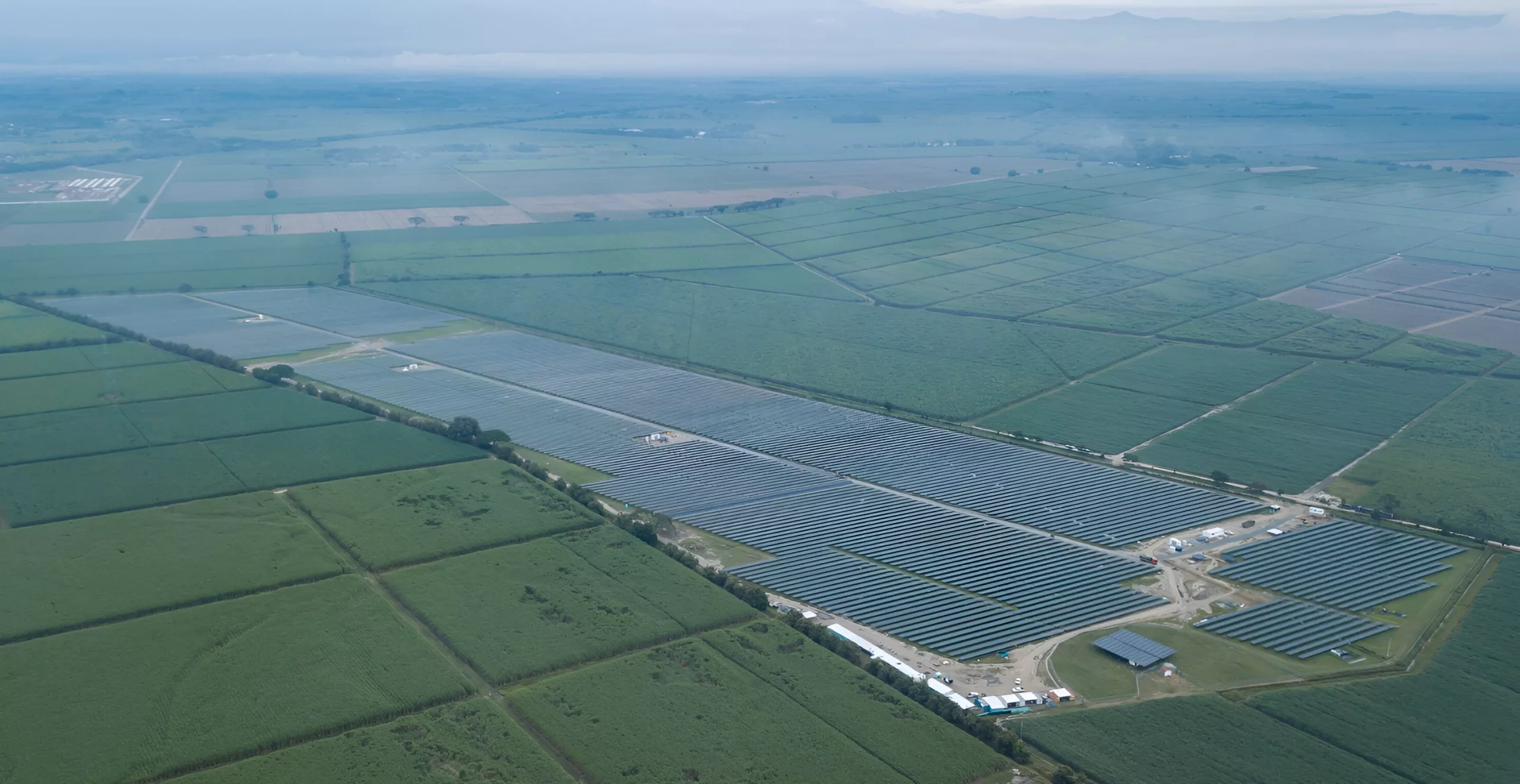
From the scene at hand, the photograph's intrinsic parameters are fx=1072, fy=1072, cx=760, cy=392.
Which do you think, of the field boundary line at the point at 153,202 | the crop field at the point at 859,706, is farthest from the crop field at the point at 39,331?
the crop field at the point at 859,706

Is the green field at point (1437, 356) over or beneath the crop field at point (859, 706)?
over

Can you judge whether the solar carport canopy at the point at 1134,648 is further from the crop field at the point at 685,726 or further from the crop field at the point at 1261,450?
the crop field at the point at 1261,450

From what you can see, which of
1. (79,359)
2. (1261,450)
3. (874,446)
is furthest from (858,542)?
(79,359)

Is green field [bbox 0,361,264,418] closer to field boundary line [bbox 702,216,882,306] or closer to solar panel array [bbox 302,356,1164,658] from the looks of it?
solar panel array [bbox 302,356,1164,658]

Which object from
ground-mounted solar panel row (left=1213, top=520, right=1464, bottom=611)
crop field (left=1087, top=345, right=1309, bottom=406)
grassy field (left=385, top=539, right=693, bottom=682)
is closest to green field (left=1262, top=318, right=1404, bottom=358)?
crop field (left=1087, top=345, right=1309, bottom=406)

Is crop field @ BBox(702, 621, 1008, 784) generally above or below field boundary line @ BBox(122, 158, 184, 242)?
below

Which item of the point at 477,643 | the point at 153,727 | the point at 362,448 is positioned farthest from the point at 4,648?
the point at 362,448
